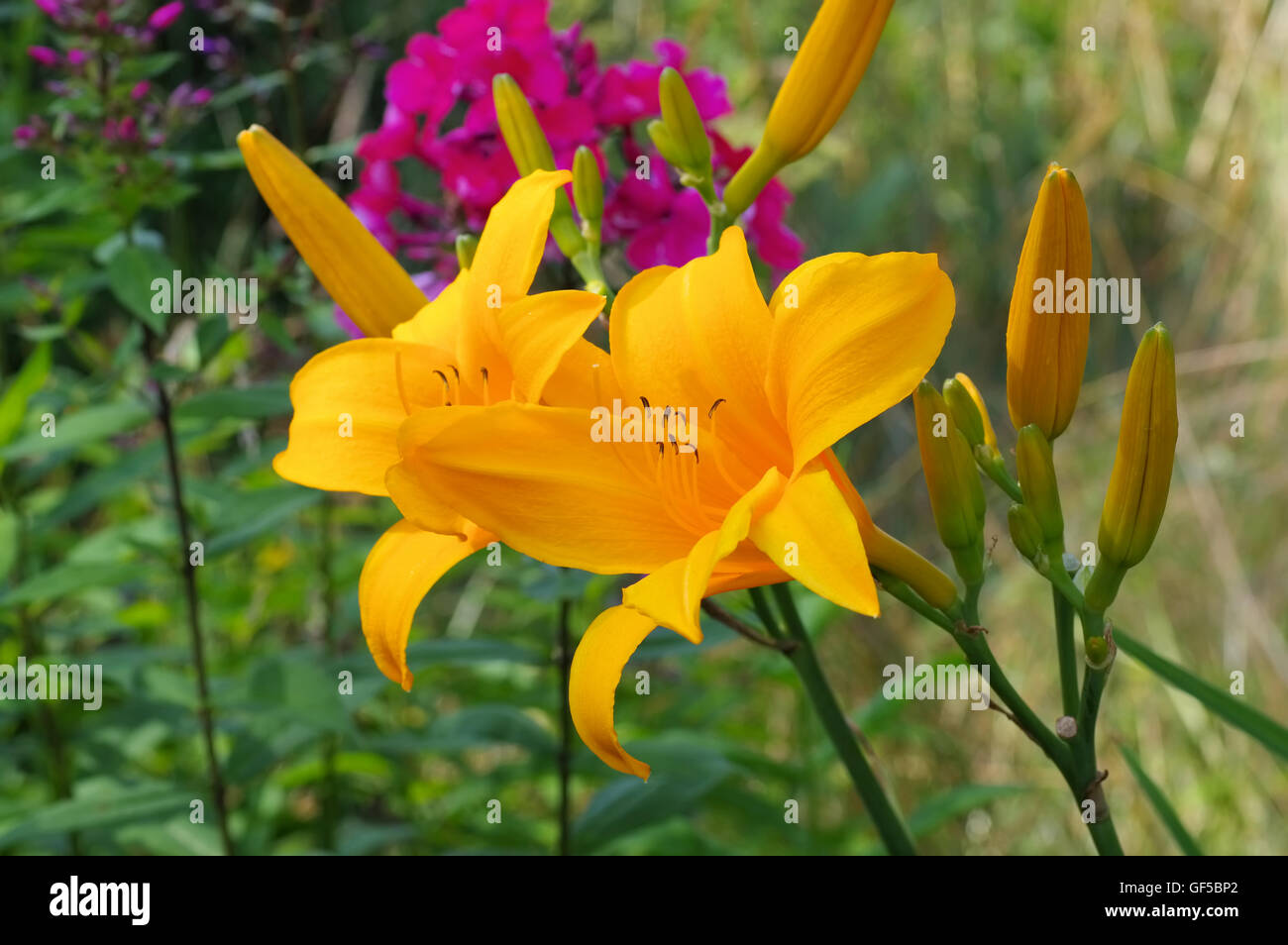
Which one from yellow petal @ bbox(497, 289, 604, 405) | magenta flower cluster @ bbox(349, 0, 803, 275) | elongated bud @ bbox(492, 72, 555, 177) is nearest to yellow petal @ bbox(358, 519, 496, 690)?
yellow petal @ bbox(497, 289, 604, 405)

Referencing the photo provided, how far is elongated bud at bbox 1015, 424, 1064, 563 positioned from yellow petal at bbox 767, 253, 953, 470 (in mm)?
151

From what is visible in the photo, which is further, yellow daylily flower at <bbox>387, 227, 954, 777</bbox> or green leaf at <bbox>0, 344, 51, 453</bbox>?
green leaf at <bbox>0, 344, 51, 453</bbox>

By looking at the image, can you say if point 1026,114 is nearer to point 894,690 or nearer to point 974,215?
point 974,215

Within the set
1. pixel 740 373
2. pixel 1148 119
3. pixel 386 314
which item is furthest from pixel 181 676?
pixel 1148 119

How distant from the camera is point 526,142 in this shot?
2.86 ft

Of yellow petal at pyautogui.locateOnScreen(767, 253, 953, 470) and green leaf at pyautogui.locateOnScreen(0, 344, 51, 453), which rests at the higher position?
green leaf at pyautogui.locateOnScreen(0, 344, 51, 453)

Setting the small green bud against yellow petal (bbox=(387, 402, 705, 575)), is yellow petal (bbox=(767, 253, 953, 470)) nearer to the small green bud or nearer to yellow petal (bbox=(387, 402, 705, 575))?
yellow petal (bbox=(387, 402, 705, 575))

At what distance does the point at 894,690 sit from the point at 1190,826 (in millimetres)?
1591

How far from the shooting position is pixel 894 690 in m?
1.12

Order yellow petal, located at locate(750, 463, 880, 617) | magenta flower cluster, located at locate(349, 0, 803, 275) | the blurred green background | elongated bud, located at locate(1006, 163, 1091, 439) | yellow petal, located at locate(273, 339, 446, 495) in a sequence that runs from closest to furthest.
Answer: yellow petal, located at locate(750, 463, 880, 617), elongated bud, located at locate(1006, 163, 1091, 439), yellow petal, located at locate(273, 339, 446, 495), magenta flower cluster, located at locate(349, 0, 803, 275), the blurred green background

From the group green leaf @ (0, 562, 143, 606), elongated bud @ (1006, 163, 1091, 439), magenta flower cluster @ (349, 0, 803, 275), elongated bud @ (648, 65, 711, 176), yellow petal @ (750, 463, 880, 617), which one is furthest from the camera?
green leaf @ (0, 562, 143, 606)

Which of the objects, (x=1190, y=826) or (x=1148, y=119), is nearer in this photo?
(x=1190, y=826)

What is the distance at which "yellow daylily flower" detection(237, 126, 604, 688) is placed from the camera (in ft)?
2.25

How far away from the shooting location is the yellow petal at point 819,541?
539 mm
